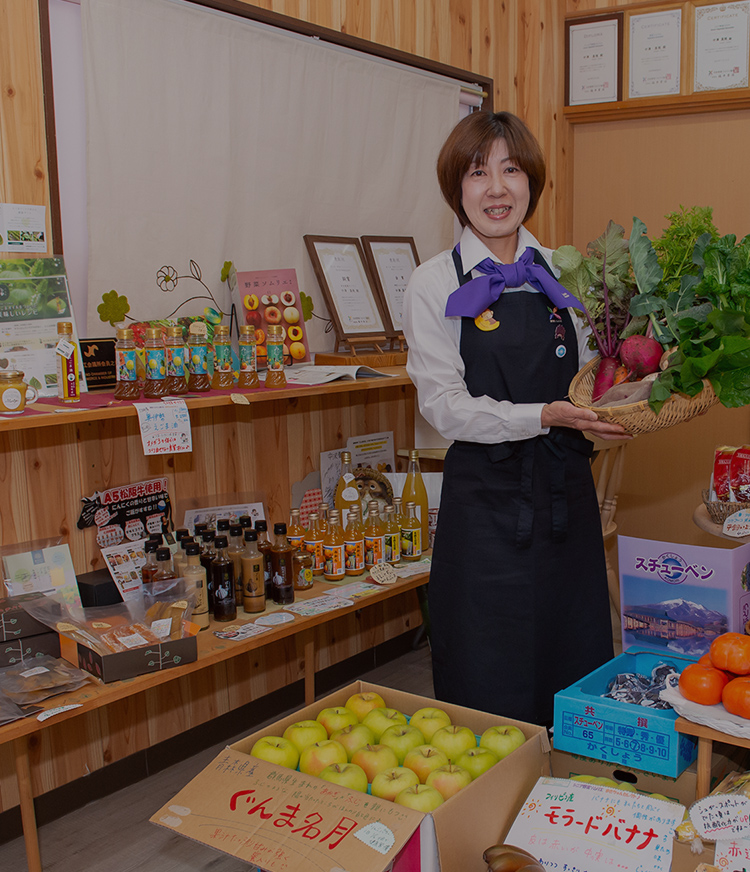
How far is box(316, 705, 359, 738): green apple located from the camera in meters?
1.50

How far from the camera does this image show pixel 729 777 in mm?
1399

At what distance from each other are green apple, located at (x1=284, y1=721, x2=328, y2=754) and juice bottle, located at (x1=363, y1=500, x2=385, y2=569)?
1.41m

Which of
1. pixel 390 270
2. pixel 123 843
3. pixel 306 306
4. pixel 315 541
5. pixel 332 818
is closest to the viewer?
pixel 332 818

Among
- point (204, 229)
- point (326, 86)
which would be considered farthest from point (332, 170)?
point (204, 229)

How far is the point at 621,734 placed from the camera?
151 centimetres

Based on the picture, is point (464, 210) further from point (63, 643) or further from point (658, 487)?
point (658, 487)

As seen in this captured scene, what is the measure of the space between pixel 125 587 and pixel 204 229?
107 centimetres

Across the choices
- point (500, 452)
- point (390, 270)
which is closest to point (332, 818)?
point (500, 452)

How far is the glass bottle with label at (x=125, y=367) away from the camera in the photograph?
2227mm

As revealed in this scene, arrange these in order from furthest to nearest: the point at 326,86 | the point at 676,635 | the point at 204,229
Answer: the point at 326,86 → the point at 204,229 → the point at 676,635

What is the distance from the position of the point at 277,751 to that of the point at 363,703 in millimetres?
226

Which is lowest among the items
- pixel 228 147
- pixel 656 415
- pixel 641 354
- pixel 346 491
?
pixel 346 491

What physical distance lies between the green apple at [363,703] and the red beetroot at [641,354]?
80 centimetres

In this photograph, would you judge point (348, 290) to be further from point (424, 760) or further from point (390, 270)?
point (424, 760)
